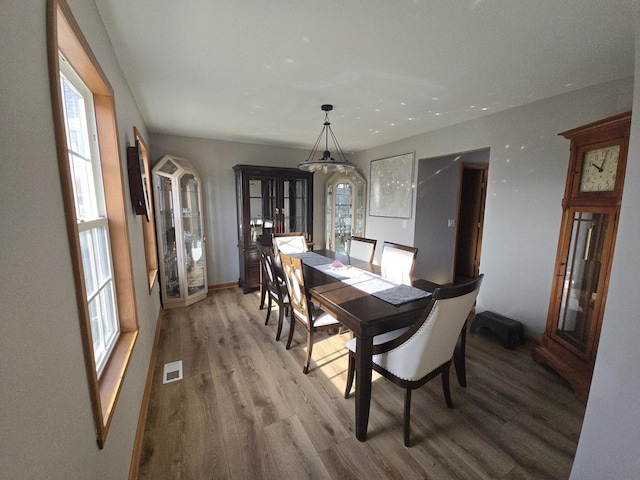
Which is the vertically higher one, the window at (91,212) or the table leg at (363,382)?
the window at (91,212)

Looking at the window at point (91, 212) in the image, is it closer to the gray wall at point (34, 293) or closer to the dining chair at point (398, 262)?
the gray wall at point (34, 293)

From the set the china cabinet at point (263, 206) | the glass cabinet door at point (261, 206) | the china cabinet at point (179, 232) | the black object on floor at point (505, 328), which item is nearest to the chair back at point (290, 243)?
the china cabinet at point (263, 206)

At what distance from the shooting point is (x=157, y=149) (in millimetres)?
3705

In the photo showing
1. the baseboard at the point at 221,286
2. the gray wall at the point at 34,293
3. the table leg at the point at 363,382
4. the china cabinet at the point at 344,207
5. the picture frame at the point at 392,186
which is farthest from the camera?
the china cabinet at the point at 344,207

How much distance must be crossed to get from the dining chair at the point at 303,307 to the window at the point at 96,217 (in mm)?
1114

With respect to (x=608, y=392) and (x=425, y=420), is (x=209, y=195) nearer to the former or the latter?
(x=425, y=420)

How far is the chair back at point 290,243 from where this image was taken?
360cm

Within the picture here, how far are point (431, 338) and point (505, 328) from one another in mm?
1664

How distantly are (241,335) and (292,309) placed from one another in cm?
78

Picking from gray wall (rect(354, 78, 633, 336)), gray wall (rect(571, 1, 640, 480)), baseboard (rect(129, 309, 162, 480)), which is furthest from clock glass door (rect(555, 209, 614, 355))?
baseboard (rect(129, 309, 162, 480))

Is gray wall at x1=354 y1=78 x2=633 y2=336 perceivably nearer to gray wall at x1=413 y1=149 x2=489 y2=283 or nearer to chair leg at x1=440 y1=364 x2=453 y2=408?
gray wall at x1=413 y1=149 x2=489 y2=283

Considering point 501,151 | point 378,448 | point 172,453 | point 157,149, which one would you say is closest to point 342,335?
point 378,448

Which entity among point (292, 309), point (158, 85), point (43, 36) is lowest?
point (292, 309)

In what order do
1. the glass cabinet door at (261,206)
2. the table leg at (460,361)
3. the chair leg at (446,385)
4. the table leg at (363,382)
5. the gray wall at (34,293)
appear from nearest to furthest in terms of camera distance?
the gray wall at (34,293) < the table leg at (363,382) < the chair leg at (446,385) < the table leg at (460,361) < the glass cabinet door at (261,206)
